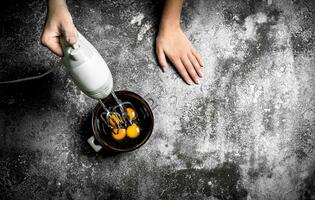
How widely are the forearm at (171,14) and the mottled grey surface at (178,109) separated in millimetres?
65

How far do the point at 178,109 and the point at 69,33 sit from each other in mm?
611

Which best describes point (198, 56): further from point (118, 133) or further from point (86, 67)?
point (86, 67)

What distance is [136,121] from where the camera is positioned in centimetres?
123

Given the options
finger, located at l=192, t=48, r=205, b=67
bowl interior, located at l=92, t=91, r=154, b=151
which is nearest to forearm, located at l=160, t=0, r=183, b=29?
finger, located at l=192, t=48, r=205, b=67

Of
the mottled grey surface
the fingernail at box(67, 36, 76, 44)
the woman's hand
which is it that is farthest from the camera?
the mottled grey surface

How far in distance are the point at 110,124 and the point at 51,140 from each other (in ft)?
0.88

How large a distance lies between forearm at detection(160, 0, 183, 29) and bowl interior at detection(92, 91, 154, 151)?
1.08ft

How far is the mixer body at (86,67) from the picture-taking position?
82 cm

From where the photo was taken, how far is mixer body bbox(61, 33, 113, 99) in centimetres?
82

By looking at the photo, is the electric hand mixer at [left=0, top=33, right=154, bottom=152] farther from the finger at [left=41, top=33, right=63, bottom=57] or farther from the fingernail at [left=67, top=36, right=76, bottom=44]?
the fingernail at [left=67, top=36, right=76, bottom=44]

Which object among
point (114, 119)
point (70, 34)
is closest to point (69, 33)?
point (70, 34)

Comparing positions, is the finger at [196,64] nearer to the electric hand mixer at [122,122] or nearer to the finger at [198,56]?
the finger at [198,56]

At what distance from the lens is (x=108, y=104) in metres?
1.23

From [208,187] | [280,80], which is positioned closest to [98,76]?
[208,187]
